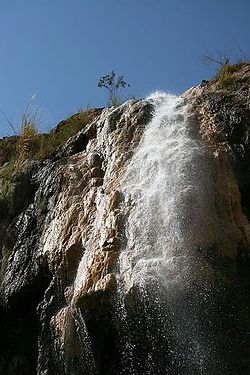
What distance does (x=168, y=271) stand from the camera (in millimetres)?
5016

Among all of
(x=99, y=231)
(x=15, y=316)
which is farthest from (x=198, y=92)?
(x=15, y=316)

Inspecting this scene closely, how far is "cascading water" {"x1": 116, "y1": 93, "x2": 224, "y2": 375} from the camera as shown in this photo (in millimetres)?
4930

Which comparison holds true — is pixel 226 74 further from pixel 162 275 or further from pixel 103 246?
pixel 162 275

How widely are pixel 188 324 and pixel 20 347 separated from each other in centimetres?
205

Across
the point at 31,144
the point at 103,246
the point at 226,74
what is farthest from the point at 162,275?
the point at 31,144

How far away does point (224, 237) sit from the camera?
209 inches

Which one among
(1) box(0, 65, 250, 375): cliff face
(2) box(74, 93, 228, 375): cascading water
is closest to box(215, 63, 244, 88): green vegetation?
(1) box(0, 65, 250, 375): cliff face

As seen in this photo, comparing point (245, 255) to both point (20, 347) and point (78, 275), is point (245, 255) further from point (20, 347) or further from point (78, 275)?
point (20, 347)

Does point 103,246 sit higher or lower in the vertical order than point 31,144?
lower

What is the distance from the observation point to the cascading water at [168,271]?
4930mm

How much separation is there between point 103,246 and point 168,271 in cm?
74

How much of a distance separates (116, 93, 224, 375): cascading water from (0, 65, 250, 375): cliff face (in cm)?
2

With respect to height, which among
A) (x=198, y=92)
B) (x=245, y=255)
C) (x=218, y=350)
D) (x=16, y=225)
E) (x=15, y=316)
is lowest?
(x=218, y=350)

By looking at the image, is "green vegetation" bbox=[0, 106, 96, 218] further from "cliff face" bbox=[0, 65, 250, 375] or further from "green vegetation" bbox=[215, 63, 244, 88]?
"green vegetation" bbox=[215, 63, 244, 88]
